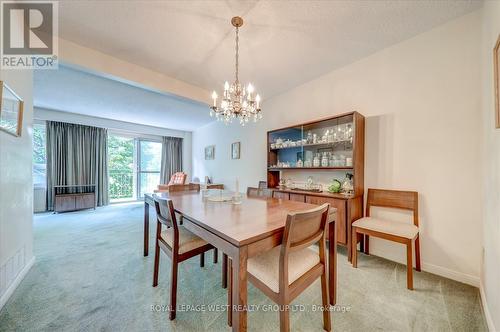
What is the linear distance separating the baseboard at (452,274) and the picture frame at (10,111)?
3.99 metres

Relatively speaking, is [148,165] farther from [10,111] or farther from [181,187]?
[10,111]

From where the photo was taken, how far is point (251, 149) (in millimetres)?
4047

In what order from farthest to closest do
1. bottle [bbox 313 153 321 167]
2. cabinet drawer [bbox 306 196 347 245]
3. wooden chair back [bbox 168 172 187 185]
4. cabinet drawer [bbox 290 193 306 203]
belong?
wooden chair back [bbox 168 172 187 185], bottle [bbox 313 153 321 167], cabinet drawer [bbox 290 193 306 203], cabinet drawer [bbox 306 196 347 245]

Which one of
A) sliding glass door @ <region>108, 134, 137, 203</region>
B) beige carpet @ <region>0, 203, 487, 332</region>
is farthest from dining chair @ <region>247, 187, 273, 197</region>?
sliding glass door @ <region>108, 134, 137, 203</region>

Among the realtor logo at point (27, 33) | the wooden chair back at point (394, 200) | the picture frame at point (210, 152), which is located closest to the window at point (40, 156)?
the realtor logo at point (27, 33)

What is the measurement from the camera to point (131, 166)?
5836mm

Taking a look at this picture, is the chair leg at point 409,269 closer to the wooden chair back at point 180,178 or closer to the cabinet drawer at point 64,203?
the wooden chair back at point 180,178

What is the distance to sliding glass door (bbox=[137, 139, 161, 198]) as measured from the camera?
19.4 feet

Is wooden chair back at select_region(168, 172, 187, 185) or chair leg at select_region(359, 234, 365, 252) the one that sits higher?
wooden chair back at select_region(168, 172, 187, 185)

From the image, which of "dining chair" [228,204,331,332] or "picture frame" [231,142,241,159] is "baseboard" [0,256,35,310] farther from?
"picture frame" [231,142,241,159]

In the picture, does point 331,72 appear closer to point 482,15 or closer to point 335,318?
point 482,15

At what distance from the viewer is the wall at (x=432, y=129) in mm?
1696

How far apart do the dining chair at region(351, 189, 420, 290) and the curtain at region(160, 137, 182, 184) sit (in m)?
5.86

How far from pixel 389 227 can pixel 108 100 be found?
5.08m
